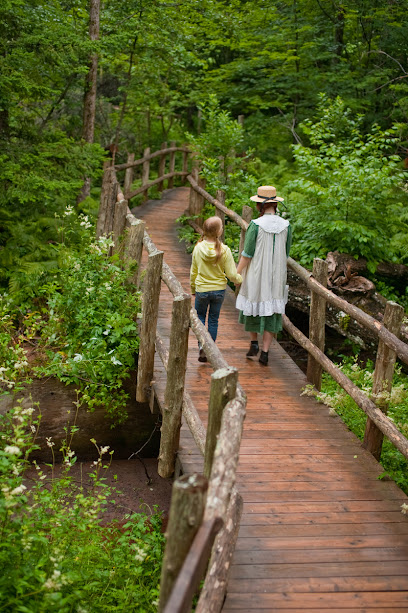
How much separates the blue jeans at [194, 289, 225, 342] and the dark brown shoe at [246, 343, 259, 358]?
1.82ft

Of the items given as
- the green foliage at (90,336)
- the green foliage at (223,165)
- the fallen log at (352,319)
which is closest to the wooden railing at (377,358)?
the green foliage at (90,336)

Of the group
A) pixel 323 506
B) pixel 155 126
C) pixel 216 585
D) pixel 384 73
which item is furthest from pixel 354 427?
pixel 155 126

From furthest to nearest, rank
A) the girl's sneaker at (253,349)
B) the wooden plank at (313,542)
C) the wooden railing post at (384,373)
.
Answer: the girl's sneaker at (253,349) < the wooden railing post at (384,373) < the wooden plank at (313,542)

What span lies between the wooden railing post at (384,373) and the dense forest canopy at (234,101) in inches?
172

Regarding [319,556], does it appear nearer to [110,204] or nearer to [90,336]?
[90,336]

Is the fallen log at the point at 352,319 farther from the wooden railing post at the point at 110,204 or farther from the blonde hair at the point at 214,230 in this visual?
the wooden railing post at the point at 110,204

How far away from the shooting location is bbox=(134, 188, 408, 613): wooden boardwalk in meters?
3.66

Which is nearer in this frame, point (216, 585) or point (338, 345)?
point (216, 585)

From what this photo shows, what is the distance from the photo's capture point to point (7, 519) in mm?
3641

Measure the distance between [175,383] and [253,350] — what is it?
217cm

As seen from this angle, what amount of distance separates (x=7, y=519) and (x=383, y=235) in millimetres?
7873

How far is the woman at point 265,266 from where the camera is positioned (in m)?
6.27

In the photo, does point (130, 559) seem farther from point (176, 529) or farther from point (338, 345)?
point (338, 345)

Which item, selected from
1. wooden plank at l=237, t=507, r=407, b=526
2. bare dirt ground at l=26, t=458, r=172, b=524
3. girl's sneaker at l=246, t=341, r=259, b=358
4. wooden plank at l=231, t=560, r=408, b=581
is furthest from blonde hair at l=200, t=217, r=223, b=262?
wooden plank at l=231, t=560, r=408, b=581
